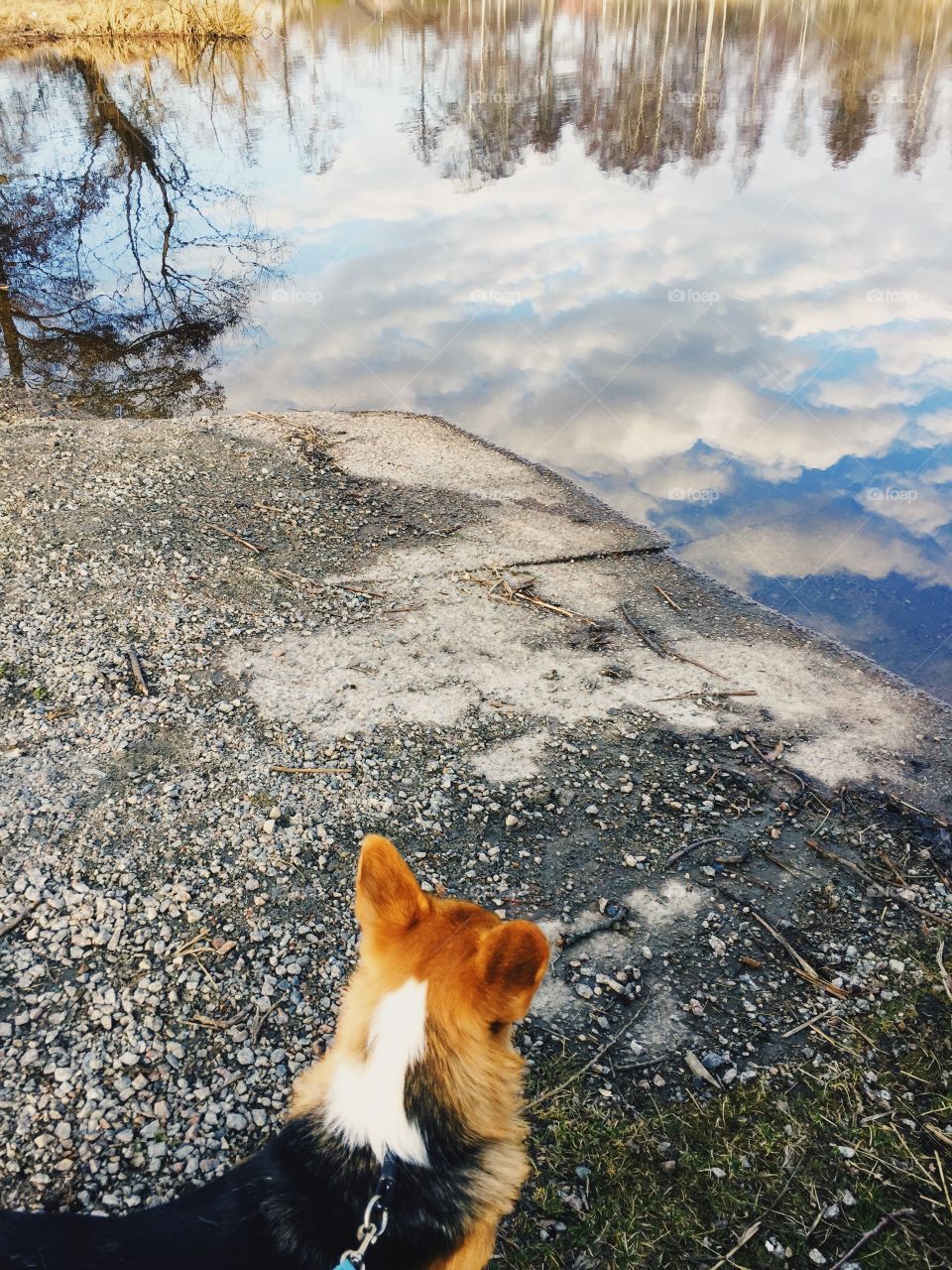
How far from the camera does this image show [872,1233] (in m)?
3.40

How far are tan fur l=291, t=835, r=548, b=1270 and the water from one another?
642cm

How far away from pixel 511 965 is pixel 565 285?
1626cm

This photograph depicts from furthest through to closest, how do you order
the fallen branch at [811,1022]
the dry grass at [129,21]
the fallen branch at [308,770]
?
the dry grass at [129,21]
the fallen branch at [308,770]
the fallen branch at [811,1022]

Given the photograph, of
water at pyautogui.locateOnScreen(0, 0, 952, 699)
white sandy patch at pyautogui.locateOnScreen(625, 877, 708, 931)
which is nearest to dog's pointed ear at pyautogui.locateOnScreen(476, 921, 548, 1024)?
white sandy patch at pyautogui.locateOnScreen(625, 877, 708, 931)

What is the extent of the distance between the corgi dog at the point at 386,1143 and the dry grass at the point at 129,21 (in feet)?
133

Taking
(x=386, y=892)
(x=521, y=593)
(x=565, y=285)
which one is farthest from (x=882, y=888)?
(x=565, y=285)

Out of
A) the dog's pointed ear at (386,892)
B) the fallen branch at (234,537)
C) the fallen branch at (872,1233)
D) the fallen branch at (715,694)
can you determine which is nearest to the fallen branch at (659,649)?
the fallen branch at (715,694)

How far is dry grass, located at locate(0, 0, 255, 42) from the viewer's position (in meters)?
32.6

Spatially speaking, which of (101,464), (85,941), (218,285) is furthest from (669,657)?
(218,285)

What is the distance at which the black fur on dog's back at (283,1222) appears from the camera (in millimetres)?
2387

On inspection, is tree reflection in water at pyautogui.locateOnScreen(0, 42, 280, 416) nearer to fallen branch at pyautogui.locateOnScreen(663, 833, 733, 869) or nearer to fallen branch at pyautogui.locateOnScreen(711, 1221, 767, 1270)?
fallen branch at pyautogui.locateOnScreen(663, 833, 733, 869)

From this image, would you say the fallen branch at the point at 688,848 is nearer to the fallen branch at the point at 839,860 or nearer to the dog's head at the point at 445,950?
the fallen branch at the point at 839,860

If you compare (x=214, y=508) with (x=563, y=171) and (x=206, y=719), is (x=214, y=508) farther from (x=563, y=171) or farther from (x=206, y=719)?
(x=563, y=171)

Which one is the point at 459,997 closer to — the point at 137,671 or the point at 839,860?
the point at 839,860
